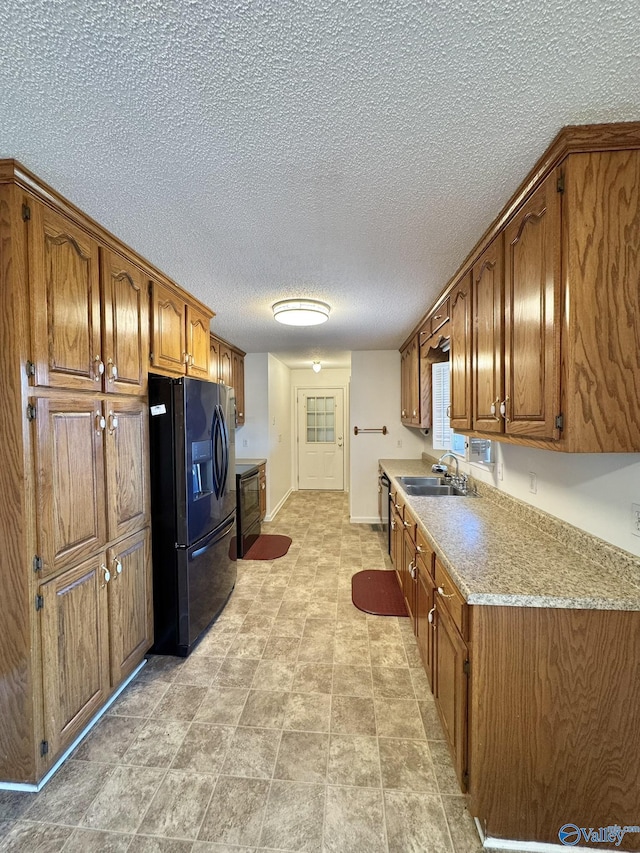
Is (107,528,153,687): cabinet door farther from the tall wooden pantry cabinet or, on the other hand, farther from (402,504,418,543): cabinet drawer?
(402,504,418,543): cabinet drawer

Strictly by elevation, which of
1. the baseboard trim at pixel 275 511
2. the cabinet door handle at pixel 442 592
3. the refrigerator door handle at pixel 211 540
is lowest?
the baseboard trim at pixel 275 511

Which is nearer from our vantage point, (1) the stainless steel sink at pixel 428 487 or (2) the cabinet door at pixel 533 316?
(2) the cabinet door at pixel 533 316

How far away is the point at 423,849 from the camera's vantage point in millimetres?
1177

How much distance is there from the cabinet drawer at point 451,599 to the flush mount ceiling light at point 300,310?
74.2 inches

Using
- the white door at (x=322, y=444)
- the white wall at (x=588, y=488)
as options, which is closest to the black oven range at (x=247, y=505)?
the white wall at (x=588, y=488)

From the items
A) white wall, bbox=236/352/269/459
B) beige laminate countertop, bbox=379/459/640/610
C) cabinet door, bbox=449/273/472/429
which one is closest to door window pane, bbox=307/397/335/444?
white wall, bbox=236/352/269/459

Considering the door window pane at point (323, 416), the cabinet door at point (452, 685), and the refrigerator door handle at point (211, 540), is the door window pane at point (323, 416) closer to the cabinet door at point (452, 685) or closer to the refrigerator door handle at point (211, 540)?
the refrigerator door handle at point (211, 540)

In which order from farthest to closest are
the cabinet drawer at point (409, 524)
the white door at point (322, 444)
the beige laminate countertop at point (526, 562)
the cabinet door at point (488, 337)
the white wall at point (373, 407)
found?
1. the white door at point (322, 444)
2. the white wall at point (373, 407)
3. the cabinet drawer at point (409, 524)
4. the cabinet door at point (488, 337)
5. the beige laminate countertop at point (526, 562)

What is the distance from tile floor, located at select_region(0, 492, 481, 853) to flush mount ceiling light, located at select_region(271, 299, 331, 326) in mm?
2251

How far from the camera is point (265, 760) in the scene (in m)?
1.49

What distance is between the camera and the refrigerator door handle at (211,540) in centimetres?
221

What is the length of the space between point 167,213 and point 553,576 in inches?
83.3

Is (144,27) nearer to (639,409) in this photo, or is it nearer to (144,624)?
(639,409)

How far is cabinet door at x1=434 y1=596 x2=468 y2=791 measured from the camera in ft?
4.09
